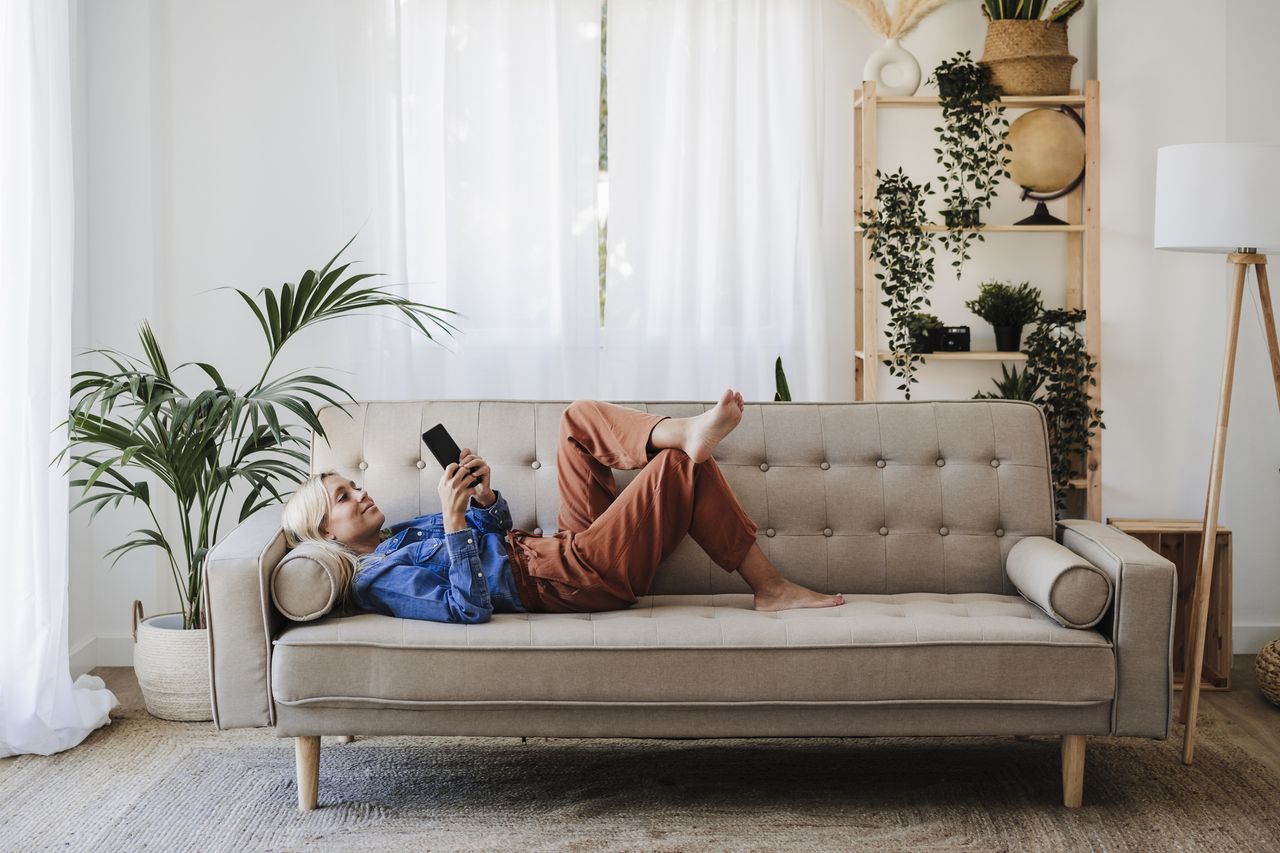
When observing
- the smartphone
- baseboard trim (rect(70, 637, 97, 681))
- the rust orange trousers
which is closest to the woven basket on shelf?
the rust orange trousers

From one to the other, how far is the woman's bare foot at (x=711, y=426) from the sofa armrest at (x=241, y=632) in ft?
3.03

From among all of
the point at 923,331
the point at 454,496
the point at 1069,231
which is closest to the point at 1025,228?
the point at 1069,231

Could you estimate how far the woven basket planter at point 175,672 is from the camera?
10.1ft

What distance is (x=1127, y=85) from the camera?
3693 mm

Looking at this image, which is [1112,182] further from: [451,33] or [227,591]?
[227,591]

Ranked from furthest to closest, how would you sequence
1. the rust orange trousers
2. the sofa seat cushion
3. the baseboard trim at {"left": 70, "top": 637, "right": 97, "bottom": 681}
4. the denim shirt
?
1. the baseboard trim at {"left": 70, "top": 637, "right": 97, "bottom": 681}
2. the rust orange trousers
3. the denim shirt
4. the sofa seat cushion

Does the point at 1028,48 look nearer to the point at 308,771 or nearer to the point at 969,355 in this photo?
the point at 969,355

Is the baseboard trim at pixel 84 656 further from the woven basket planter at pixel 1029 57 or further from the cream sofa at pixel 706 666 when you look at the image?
the woven basket planter at pixel 1029 57

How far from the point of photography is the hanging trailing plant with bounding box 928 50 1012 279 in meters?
3.62

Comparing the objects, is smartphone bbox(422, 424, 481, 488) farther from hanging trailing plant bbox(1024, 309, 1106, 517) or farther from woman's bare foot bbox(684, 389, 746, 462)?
hanging trailing plant bbox(1024, 309, 1106, 517)

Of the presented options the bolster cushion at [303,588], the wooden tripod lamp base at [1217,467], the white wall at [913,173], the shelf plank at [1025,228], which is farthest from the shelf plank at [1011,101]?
the bolster cushion at [303,588]

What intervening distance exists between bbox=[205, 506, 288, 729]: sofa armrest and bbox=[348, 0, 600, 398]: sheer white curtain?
145cm

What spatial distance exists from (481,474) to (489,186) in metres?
1.44

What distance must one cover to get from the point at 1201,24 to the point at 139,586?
12.5 ft
